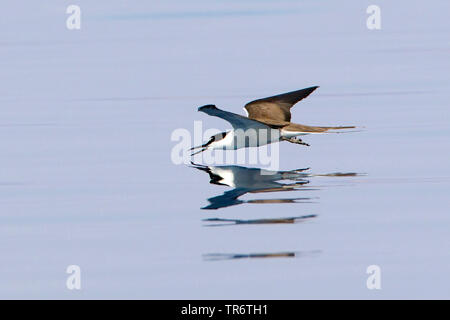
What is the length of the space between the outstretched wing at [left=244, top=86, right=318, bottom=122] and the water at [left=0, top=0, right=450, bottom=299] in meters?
0.70

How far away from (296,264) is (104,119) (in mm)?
10631

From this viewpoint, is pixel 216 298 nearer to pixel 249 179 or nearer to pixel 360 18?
pixel 249 179

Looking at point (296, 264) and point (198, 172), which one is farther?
point (198, 172)

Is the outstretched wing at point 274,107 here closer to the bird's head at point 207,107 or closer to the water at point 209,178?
the water at point 209,178

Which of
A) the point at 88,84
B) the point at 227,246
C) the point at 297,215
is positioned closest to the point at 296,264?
the point at 227,246

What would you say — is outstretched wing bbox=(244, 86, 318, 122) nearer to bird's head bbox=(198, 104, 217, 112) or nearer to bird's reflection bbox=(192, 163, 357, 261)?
bird's reflection bbox=(192, 163, 357, 261)

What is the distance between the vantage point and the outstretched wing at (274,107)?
2073 centimetres

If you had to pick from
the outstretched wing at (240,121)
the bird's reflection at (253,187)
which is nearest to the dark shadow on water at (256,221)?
the bird's reflection at (253,187)

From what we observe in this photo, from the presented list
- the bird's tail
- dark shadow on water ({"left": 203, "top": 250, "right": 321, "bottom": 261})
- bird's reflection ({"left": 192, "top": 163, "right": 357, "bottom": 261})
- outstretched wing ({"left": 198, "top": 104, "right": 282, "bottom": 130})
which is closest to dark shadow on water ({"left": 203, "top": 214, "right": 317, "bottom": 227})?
bird's reflection ({"left": 192, "top": 163, "right": 357, "bottom": 261})

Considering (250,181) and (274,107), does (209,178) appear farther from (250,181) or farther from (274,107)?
(274,107)

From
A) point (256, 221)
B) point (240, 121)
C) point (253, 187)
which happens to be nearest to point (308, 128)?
point (240, 121)

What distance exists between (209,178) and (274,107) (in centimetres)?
308

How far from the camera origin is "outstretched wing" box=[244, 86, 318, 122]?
20734mm

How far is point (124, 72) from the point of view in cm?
3003
